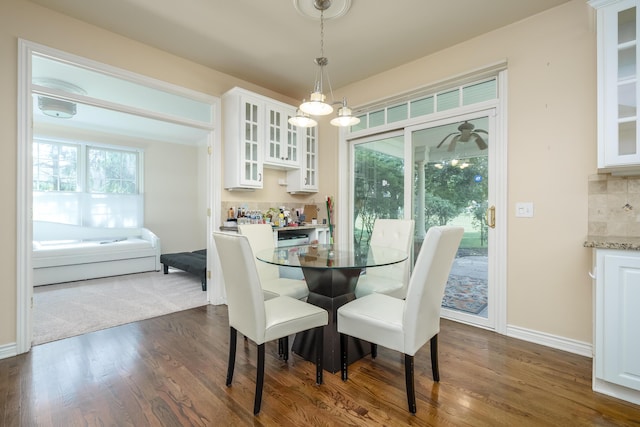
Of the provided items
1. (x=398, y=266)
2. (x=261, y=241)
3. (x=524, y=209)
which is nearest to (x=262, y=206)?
(x=261, y=241)

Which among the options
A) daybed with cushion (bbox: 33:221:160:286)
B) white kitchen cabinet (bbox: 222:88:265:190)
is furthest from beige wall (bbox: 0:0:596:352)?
daybed with cushion (bbox: 33:221:160:286)

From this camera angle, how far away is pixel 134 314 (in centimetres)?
304

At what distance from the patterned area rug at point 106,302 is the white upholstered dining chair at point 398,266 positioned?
209 centimetres

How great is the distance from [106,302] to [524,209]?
4.51 m

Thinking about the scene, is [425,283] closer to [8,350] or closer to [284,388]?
[284,388]

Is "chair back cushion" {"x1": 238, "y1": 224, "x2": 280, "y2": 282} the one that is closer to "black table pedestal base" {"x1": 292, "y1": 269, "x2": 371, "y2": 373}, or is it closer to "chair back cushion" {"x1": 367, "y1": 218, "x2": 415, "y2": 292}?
"black table pedestal base" {"x1": 292, "y1": 269, "x2": 371, "y2": 373}

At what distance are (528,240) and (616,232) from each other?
0.53 metres

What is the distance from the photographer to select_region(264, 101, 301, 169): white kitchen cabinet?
11.8 ft

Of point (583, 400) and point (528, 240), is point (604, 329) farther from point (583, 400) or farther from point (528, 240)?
point (528, 240)

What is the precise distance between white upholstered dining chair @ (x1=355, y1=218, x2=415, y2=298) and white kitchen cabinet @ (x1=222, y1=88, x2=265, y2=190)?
1607 millimetres

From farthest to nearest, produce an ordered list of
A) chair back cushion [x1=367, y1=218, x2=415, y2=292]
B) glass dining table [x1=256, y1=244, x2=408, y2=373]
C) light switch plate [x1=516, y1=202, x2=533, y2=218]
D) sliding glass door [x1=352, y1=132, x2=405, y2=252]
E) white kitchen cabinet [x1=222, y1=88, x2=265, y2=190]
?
sliding glass door [x1=352, y1=132, x2=405, y2=252] < white kitchen cabinet [x1=222, y1=88, x2=265, y2=190] < chair back cushion [x1=367, y1=218, x2=415, y2=292] < light switch plate [x1=516, y1=202, x2=533, y2=218] < glass dining table [x1=256, y1=244, x2=408, y2=373]

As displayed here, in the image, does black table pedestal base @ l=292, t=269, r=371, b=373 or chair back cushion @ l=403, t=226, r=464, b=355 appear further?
black table pedestal base @ l=292, t=269, r=371, b=373

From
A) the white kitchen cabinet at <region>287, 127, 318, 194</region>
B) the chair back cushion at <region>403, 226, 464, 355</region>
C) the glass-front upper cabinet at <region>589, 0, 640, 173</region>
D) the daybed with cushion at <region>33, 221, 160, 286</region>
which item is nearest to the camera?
the chair back cushion at <region>403, 226, 464, 355</region>

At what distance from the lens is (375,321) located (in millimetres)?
1660
